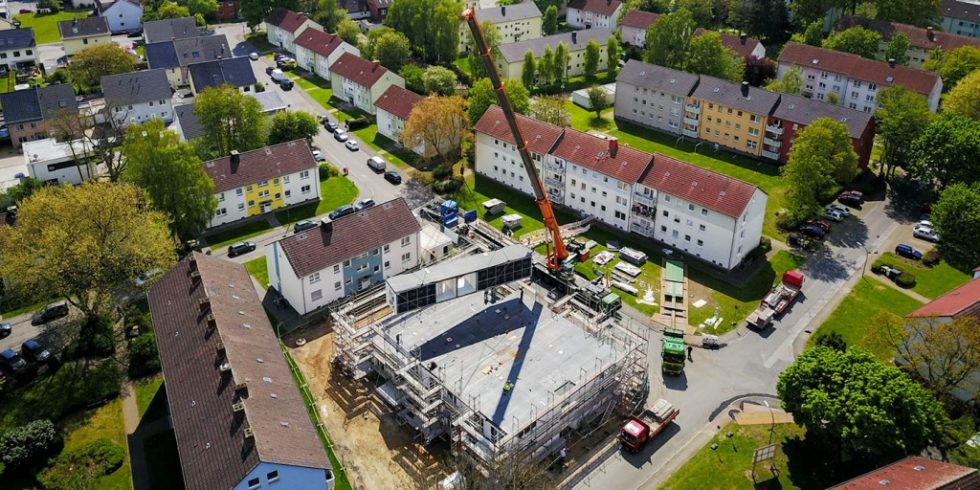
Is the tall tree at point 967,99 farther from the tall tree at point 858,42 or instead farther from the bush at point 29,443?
the bush at point 29,443

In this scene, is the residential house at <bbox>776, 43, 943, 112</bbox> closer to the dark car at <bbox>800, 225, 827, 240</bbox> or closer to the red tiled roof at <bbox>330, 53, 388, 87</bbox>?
the dark car at <bbox>800, 225, 827, 240</bbox>

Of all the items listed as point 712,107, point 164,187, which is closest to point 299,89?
point 164,187

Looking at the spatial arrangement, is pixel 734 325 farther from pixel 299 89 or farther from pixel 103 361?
pixel 299 89

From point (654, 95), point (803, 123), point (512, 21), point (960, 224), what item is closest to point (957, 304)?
point (960, 224)

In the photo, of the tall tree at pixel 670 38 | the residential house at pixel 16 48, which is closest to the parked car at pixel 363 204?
the tall tree at pixel 670 38

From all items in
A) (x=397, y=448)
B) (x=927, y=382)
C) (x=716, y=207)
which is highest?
(x=716, y=207)

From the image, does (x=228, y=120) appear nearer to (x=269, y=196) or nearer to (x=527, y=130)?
(x=269, y=196)

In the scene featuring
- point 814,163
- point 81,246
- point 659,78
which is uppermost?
point 659,78
